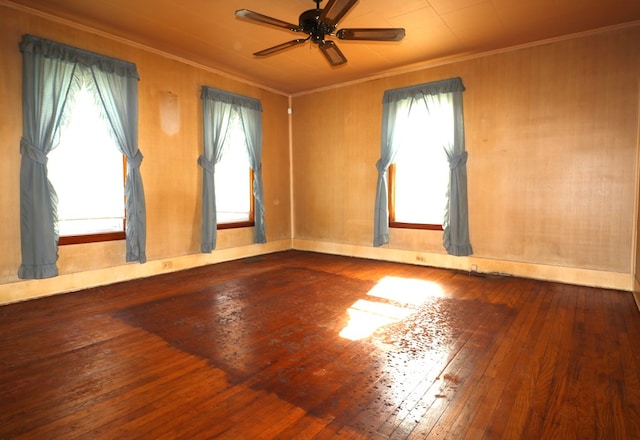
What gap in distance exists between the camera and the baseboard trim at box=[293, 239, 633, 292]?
448 centimetres

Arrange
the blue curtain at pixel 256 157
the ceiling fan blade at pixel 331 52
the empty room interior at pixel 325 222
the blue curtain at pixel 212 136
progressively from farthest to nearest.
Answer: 1. the blue curtain at pixel 256 157
2. the blue curtain at pixel 212 136
3. the ceiling fan blade at pixel 331 52
4. the empty room interior at pixel 325 222

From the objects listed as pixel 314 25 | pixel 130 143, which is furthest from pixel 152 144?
pixel 314 25

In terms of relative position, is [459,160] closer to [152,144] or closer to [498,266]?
[498,266]

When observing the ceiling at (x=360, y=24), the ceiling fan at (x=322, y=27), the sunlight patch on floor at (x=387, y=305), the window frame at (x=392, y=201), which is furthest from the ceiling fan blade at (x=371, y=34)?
the window frame at (x=392, y=201)

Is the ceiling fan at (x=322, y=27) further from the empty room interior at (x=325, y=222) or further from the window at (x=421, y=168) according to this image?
the window at (x=421, y=168)

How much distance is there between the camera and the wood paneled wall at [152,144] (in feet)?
12.6

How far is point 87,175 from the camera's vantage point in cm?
450

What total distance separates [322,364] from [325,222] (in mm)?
4653

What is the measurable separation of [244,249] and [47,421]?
463cm

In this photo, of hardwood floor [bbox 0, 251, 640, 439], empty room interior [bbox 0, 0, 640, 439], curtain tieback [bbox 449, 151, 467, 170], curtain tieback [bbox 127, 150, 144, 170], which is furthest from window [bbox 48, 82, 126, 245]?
curtain tieback [bbox 449, 151, 467, 170]

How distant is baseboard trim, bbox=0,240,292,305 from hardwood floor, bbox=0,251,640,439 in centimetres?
19

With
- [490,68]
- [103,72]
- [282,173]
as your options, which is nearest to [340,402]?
[103,72]

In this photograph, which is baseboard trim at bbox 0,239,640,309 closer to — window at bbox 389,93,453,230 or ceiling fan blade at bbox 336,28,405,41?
window at bbox 389,93,453,230

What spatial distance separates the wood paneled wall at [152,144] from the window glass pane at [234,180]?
34cm
